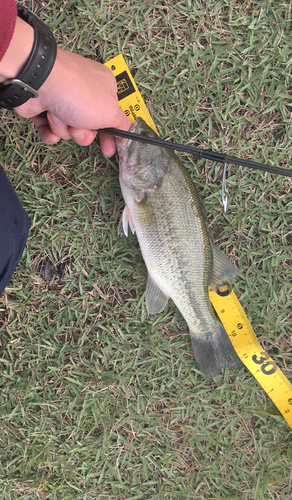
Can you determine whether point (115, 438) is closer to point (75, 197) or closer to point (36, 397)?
point (36, 397)

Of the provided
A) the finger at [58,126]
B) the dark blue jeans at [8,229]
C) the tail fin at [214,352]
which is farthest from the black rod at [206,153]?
the tail fin at [214,352]

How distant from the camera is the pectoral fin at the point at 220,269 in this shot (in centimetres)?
224

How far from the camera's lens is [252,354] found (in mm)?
2432

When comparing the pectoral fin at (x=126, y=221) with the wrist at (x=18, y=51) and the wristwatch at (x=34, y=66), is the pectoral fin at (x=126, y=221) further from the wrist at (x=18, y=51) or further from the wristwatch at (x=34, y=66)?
the wrist at (x=18, y=51)

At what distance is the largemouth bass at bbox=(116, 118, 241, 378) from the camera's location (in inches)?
80.4

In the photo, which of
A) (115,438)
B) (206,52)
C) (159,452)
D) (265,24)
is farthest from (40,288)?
(265,24)

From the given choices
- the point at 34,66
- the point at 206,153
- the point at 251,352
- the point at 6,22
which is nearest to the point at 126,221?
the point at 206,153

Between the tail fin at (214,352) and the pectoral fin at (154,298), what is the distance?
0.31 metres

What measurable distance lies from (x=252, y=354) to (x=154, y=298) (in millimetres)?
865

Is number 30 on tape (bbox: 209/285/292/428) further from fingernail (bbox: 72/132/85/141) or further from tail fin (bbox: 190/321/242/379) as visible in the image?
fingernail (bbox: 72/132/85/141)

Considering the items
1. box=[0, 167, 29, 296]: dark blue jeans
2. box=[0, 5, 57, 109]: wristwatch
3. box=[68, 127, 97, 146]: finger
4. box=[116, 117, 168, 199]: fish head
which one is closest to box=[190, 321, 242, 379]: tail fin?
box=[116, 117, 168, 199]: fish head

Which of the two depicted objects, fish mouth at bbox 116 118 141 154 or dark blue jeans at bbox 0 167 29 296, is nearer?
dark blue jeans at bbox 0 167 29 296

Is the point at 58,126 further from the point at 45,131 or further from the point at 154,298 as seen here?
the point at 154,298

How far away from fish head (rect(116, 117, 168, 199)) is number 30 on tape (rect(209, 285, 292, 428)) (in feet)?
3.28
